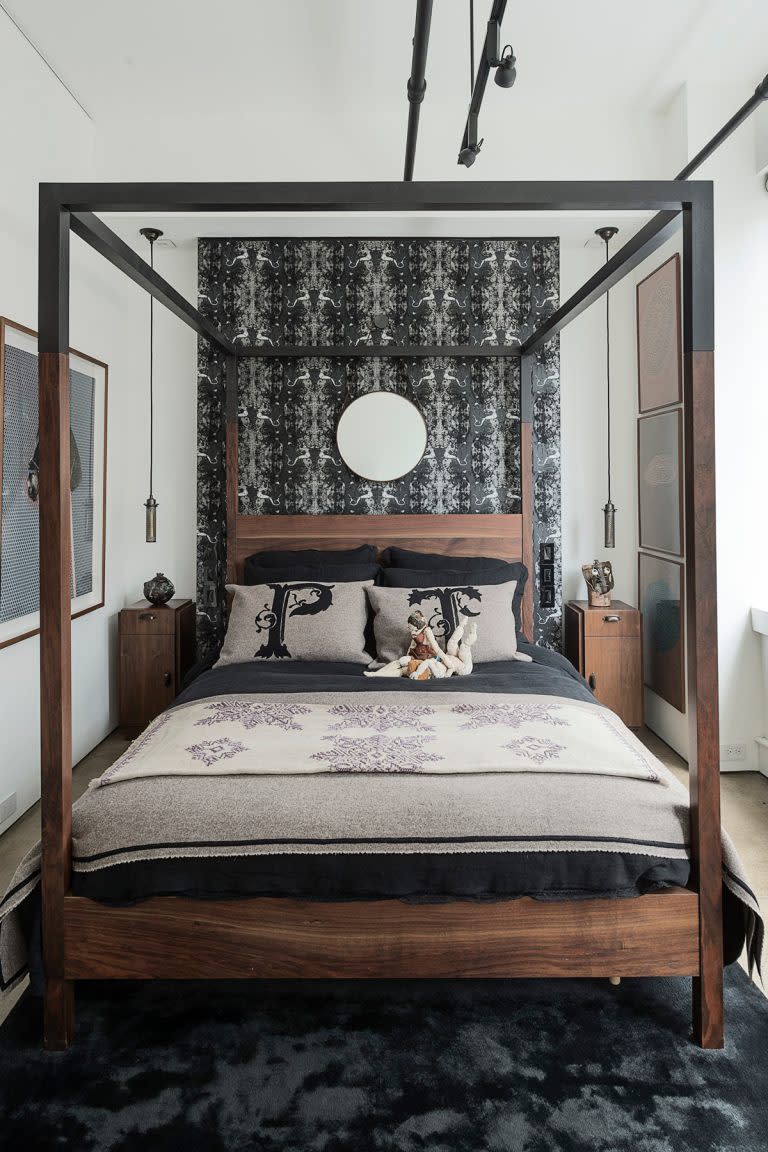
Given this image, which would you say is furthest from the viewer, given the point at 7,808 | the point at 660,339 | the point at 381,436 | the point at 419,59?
the point at 381,436

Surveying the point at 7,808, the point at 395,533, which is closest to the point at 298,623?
the point at 395,533

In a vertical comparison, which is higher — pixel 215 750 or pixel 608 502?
pixel 608 502

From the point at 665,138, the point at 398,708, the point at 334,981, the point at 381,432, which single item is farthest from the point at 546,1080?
the point at 665,138

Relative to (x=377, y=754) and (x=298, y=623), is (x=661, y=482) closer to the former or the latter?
(x=298, y=623)

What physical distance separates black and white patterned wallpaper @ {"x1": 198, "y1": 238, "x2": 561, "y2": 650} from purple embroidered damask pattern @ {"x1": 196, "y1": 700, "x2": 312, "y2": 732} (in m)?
1.87

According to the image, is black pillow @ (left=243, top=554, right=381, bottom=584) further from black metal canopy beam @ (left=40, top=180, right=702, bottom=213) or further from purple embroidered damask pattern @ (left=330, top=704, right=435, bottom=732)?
black metal canopy beam @ (left=40, top=180, right=702, bottom=213)

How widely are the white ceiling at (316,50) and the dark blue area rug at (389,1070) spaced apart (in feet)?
11.1

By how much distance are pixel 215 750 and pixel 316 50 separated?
2.96 meters

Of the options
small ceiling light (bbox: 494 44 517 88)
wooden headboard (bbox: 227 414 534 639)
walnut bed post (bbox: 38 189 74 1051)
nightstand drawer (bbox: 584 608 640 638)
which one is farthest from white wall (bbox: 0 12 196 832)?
nightstand drawer (bbox: 584 608 640 638)

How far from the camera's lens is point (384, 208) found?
192 centimetres

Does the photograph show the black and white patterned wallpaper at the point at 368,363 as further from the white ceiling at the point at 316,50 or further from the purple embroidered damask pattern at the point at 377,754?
the purple embroidered damask pattern at the point at 377,754

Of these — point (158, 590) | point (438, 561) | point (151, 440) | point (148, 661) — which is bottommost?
point (148, 661)

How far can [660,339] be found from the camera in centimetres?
404

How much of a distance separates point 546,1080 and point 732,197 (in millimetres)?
3654
